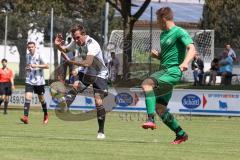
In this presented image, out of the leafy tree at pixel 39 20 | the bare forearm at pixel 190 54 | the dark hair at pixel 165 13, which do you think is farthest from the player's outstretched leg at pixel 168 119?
the leafy tree at pixel 39 20

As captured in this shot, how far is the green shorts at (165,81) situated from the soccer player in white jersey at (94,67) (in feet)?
6.53

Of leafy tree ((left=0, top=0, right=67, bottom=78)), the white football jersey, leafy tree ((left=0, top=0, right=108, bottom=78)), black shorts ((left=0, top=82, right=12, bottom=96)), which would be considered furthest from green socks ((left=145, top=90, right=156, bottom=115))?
leafy tree ((left=0, top=0, right=67, bottom=78))

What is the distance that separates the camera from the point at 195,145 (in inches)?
499

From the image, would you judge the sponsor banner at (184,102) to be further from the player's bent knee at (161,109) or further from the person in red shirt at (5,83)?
the player's bent knee at (161,109)

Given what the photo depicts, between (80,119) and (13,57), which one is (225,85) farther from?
(13,57)

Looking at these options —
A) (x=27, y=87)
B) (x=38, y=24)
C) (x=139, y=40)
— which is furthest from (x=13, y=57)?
(x=27, y=87)

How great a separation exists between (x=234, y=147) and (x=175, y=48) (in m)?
1.93

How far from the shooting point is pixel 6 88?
28.2 metres

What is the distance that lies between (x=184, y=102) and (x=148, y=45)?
623 cm

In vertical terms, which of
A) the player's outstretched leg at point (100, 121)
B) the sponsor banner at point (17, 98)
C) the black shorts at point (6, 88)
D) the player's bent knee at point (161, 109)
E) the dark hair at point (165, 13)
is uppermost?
the dark hair at point (165, 13)

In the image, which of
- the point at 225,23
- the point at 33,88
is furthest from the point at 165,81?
the point at 225,23

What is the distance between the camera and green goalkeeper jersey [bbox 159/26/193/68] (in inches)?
483

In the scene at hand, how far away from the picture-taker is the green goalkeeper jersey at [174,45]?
40.2ft

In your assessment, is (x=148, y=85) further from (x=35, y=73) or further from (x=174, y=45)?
(x=35, y=73)
